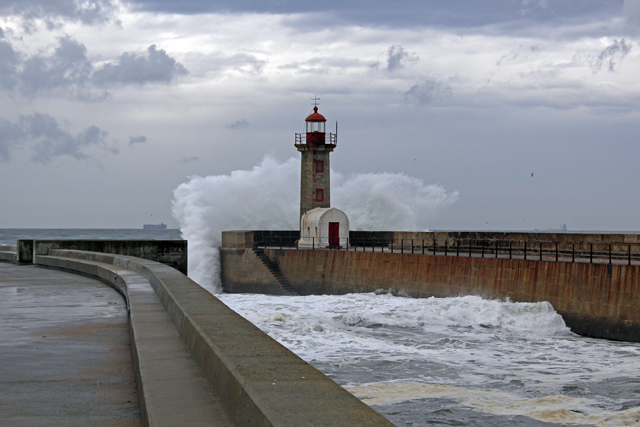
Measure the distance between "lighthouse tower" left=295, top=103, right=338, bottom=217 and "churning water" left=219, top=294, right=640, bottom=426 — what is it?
10910 millimetres

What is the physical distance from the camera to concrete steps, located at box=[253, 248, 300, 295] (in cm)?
2698

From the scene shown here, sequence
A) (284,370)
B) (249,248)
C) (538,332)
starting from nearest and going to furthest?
1. (284,370)
2. (538,332)
3. (249,248)

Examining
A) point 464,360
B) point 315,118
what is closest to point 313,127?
point 315,118

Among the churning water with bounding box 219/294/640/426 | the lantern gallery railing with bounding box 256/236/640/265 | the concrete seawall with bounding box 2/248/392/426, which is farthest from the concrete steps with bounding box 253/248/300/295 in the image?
the concrete seawall with bounding box 2/248/392/426

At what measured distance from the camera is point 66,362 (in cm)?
489

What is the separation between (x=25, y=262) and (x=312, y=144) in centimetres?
1642

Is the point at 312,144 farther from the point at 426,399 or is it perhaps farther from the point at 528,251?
the point at 426,399

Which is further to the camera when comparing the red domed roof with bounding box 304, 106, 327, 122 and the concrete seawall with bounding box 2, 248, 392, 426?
the red domed roof with bounding box 304, 106, 327, 122

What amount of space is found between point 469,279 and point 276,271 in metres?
10.1

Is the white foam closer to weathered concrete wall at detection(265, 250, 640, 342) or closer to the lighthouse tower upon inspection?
weathered concrete wall at detection(265, 250, 640, 342)

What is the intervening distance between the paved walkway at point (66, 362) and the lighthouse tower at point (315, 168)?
22.5 m

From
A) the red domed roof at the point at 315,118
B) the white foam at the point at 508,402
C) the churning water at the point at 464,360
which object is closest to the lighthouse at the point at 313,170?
the red domed roof at the point at 315,118

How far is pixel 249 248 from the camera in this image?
29.3 meters

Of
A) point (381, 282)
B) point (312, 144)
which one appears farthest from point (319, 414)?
point (312, 144)
